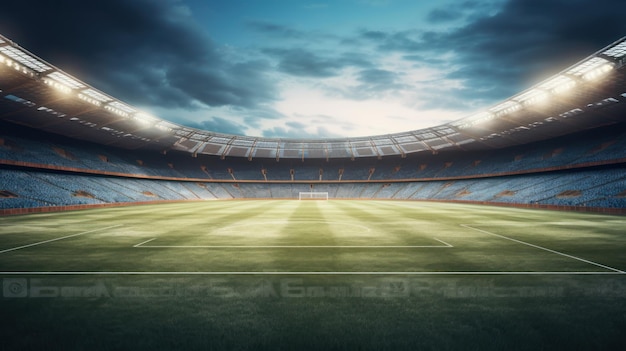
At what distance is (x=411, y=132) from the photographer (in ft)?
178

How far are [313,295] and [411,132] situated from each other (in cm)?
5241

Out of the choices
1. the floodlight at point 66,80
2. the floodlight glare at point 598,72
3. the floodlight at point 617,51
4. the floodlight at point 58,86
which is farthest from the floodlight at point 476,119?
the floodlight at point 58,86

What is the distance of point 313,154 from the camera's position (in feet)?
226

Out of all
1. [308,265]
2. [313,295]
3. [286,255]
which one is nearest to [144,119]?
[286,255]

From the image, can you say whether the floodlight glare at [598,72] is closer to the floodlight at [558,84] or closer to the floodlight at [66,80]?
the floodlight at [558,84]

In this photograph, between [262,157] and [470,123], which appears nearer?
[470,123]

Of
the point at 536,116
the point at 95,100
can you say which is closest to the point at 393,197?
the point at 536,116

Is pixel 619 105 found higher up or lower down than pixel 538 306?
higher up

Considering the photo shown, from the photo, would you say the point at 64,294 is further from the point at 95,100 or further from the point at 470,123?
the point at 470,123

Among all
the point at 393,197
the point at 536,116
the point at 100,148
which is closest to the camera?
→ the point at 536,116

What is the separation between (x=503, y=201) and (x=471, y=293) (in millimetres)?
35236

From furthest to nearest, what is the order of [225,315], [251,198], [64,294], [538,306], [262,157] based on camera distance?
[262,157] < [251,198] < [64,294] < [538,306] < [225,315]

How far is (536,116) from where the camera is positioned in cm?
3409

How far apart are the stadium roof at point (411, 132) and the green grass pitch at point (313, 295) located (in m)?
18.4
